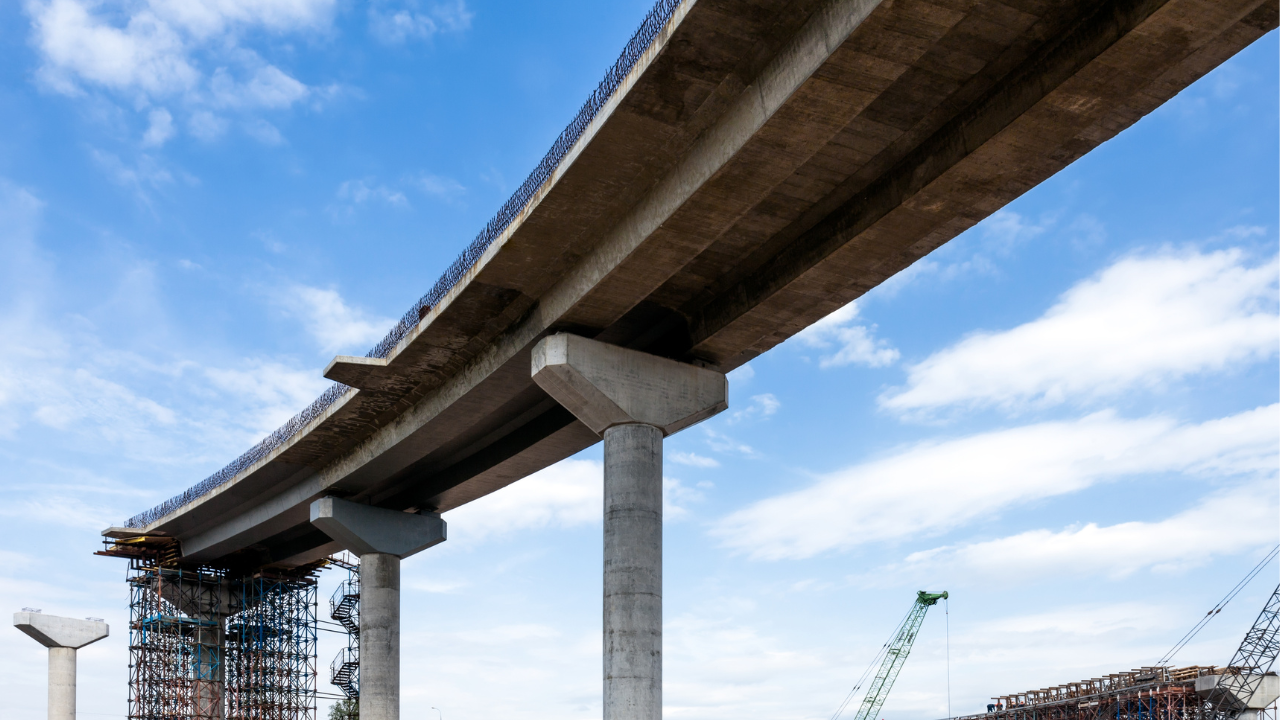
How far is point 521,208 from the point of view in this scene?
85.4ft

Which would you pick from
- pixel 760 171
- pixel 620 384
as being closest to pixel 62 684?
pixel 620 384

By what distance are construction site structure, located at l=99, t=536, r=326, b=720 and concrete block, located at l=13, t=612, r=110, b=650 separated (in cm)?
351

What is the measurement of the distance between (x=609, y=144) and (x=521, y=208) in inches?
167

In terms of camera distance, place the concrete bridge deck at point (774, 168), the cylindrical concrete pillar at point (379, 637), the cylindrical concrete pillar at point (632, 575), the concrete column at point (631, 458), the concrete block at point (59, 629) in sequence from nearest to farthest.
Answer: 1. the concrete bridge deck at point (774, 168)
2. the cylindrical concrete pillar at point (632, 575)
3. the concrete column at point (631, 458)
4. the cylindrical concrete pillar at point (379, 637)
5. the concrete block at point (59, 629)

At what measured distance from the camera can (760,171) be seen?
70.8 feet

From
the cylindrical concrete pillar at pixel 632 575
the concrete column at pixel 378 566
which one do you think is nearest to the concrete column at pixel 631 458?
the cylindrical concrete pillar at pixel 632 575

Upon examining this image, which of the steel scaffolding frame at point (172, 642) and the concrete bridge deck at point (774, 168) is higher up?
the concrete bridge deck at point (774, 168)

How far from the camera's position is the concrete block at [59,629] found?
5341 centimetres

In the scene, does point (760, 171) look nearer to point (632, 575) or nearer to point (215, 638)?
point (632, 575)

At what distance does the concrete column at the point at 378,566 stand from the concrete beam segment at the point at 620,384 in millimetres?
17144

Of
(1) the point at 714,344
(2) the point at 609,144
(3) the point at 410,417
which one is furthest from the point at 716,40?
(3) the point at 410,417

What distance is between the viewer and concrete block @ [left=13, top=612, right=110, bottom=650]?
53.4 meters

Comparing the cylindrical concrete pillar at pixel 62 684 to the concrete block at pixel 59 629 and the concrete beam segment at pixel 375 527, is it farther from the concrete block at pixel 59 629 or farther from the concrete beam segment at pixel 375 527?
the concrete beam segment at pixel 375 527

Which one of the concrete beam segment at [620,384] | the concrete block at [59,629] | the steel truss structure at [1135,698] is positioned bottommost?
the steel truss structure at [1135,698]
